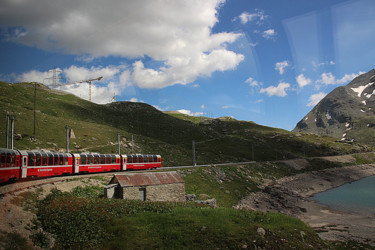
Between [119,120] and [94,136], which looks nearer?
[94,136]

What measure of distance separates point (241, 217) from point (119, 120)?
116m

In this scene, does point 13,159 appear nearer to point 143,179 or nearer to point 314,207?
point 143,179

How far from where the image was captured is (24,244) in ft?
52.8

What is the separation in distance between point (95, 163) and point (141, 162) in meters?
13.1

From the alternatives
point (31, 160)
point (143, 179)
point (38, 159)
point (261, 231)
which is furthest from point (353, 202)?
point (31, 160)

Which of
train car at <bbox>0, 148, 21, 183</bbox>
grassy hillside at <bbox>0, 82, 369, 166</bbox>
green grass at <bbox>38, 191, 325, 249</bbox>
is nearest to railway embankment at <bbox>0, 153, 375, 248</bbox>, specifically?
train car at <bbox>0, 148, 21, 183</bbox>

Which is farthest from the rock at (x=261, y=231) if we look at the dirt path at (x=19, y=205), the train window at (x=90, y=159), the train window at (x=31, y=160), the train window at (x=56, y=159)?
the train window at (x=90, y=159)

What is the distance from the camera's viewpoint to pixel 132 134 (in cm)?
9931

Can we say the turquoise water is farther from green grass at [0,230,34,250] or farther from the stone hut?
green grass at [0,230,34,250]

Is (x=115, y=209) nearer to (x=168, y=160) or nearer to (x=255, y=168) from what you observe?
(x=168, y=160)

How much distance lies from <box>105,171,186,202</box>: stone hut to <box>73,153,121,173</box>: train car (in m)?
10.6

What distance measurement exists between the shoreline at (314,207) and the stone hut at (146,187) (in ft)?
47.7

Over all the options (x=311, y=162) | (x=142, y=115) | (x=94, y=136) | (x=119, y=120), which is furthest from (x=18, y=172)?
(x=142, y=115)

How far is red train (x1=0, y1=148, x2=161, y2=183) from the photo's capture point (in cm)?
2647
